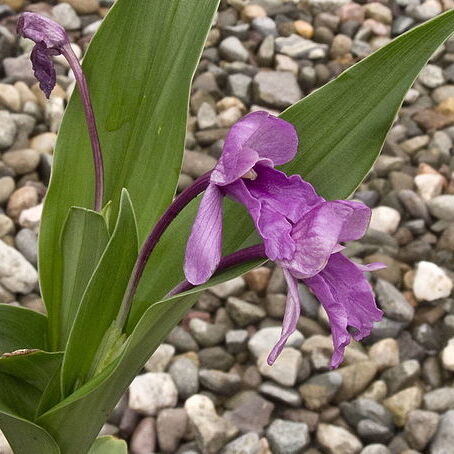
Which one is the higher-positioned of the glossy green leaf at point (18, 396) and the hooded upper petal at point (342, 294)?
the hooded upper petal at point (342, 294)

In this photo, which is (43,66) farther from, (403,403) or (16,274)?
(403,403)

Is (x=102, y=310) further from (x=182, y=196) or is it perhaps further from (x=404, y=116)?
(x=404, y=116)

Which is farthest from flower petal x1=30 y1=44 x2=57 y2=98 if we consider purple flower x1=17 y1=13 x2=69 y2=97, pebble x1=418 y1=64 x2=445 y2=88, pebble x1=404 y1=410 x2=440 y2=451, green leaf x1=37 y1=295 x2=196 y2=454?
pebble x1=418 y1=64 x2=445 y2=88

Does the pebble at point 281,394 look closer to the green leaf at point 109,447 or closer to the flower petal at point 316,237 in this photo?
the green leaf at point 109,447

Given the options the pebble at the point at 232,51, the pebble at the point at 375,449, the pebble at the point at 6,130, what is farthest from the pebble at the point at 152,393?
the pebble at the point at 232,51

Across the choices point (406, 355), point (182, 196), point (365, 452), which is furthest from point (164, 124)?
point (406, 355)

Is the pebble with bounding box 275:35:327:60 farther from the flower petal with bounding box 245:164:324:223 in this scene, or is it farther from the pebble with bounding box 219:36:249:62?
the flower petal with bounding box 245:164:324:223

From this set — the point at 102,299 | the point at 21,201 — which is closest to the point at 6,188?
the point at 21,201
